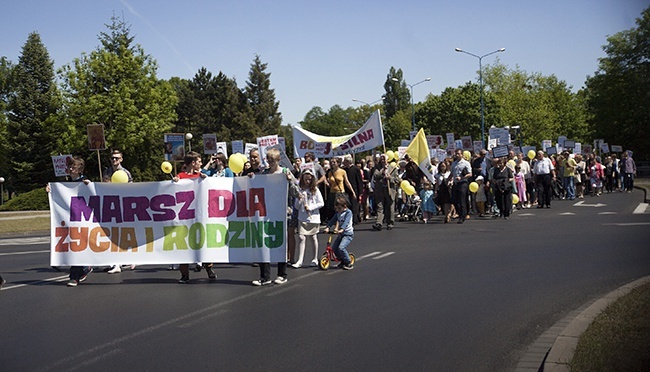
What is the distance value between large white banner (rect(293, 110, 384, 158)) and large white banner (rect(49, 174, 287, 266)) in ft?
41.8

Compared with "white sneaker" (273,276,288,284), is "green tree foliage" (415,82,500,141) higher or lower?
higher

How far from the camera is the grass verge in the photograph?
6.16 metres

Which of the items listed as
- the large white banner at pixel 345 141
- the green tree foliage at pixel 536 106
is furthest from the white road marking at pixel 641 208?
the green tree foliage at pixel 536 106

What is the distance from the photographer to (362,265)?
13.2 meters

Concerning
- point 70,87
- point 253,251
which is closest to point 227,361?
point 253,251

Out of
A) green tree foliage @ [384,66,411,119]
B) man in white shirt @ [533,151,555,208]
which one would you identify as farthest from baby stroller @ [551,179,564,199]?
green tree foliage @ [384,66,411,119]

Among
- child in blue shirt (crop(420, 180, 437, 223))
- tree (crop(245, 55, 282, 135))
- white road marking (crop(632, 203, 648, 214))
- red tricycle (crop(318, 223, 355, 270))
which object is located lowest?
red tricycle (crop(318, 223, 355, 270))

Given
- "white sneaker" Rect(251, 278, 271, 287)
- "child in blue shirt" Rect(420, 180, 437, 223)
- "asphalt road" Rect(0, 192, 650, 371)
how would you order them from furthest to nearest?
"child in blue shirt" Rect(420, 180, 437, 223), "white sneaker" Rect(251, 278, 271, 287), "asphalt road" Rect(0, 192, 650, 371)

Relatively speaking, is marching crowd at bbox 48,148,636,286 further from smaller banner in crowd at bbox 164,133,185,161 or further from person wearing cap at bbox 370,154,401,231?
smaller banner in crowd at bbox 164,133,185,161

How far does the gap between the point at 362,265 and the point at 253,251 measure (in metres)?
2.24

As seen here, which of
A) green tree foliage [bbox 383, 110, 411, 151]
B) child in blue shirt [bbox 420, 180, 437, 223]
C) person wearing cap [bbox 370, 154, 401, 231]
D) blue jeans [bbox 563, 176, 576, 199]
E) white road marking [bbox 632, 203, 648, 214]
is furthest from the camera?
green tree foliage [bbox 383, 110, 411, 151]

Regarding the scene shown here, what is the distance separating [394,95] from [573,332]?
475ft

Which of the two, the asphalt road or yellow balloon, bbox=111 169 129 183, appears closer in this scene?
the asphalt road

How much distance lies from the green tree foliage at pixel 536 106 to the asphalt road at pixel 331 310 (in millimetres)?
70144
